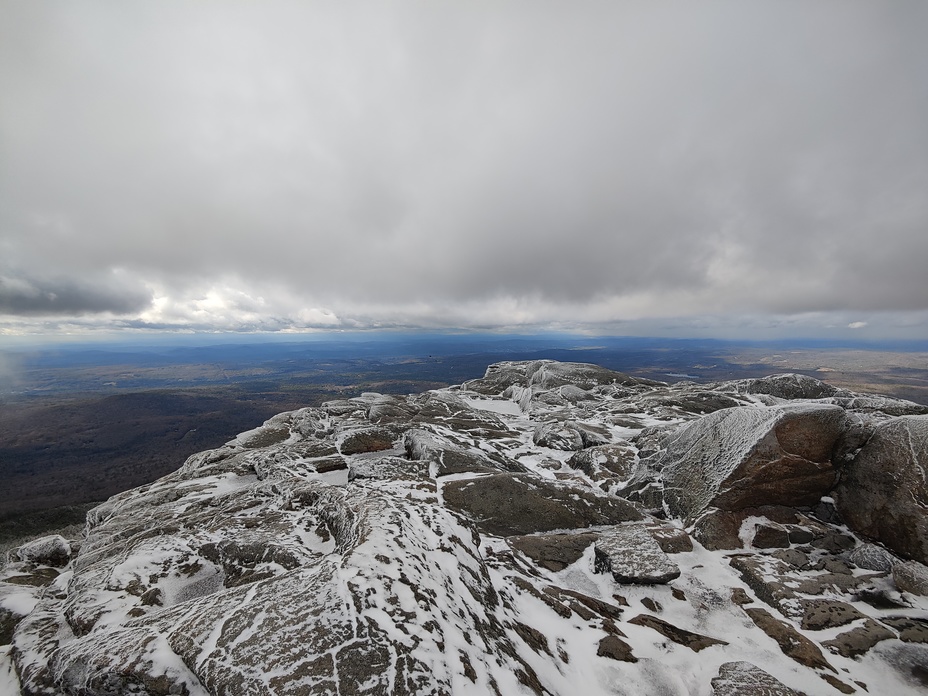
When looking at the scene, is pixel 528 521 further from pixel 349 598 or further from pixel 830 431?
pixel 830 431

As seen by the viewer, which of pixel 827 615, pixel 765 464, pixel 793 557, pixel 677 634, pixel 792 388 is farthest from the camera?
pixel 792 388

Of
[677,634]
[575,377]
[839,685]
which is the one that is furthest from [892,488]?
[575,377]

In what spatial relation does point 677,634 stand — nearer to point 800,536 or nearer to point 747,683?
point 747,683

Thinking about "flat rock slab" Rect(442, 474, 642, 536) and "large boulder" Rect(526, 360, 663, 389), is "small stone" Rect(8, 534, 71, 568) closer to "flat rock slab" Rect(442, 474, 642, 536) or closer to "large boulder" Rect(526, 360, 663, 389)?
"flat rock slab" Rect(442, 474, 642, 536)

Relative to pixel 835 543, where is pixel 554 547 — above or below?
below

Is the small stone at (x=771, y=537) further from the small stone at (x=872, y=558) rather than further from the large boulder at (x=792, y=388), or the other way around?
the large boulder at (x=792, y=388)

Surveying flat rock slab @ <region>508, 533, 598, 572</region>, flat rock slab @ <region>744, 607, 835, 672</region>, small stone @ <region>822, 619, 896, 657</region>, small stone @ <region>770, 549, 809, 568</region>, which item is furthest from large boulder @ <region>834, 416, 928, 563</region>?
flat rock slab @ <region>508, 533, 598, 572</region>
